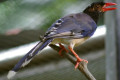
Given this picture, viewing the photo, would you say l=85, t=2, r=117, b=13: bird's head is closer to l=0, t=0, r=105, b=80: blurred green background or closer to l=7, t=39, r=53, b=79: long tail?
l=0, t=0, r=105, b=80: blurred green background

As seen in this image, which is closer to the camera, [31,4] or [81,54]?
[81,54]

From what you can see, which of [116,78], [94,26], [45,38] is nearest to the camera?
[45,38]

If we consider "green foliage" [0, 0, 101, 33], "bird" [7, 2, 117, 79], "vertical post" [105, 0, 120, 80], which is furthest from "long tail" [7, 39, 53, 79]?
"green foliage" [0, 0, 101, 33]

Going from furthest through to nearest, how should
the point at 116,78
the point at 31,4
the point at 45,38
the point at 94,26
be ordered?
the point at 31,4 < the point at 94,26 < the point at 116,78 < the point at 45,38

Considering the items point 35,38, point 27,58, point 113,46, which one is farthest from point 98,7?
point 27,58

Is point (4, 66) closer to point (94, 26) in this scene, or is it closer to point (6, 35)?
point (6, 35)

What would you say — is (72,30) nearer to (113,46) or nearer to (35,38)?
(113,46)

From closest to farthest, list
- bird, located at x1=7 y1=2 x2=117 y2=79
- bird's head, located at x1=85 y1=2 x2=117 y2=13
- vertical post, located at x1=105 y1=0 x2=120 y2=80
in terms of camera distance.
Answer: bird, located at x1=7 y1=2 x2=117 y2=79
vertical post, located at x1=105 y1=0 x2=120 y2=80
bird's head, located at x1=85 y1=2 x2=117 y2=13

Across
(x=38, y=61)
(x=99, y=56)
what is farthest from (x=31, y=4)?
(x=99, y=56)
